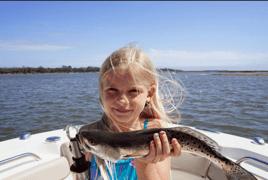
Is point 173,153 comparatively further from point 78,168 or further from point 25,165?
point 25,165

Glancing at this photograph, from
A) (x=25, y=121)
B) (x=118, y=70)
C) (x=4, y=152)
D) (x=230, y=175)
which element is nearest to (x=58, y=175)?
(x=4, y=152)

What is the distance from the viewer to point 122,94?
2082 mm

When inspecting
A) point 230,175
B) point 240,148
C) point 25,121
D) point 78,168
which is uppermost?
point 78,168

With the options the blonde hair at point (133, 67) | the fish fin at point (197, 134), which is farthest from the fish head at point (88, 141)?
the blonde hair at point (133, 67)

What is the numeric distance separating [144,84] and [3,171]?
12.1 ft

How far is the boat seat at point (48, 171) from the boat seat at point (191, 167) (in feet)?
0.58

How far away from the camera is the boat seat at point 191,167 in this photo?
2989mm

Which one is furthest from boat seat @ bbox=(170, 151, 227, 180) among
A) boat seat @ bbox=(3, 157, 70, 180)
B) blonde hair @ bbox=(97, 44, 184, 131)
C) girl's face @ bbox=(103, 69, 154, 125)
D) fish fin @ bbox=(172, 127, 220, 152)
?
boat seat @ bbox=(3, 157, 70, 180)

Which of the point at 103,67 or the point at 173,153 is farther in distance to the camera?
the point at 103,67

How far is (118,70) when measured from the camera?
2152 millimetres

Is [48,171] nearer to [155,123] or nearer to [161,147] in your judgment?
[155,123]

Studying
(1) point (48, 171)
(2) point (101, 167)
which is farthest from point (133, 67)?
(1) point (48, 171)

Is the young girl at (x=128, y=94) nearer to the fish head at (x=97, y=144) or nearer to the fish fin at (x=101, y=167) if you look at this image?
the fish fin at (x=101, y=167)

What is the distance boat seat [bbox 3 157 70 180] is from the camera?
283 cm
